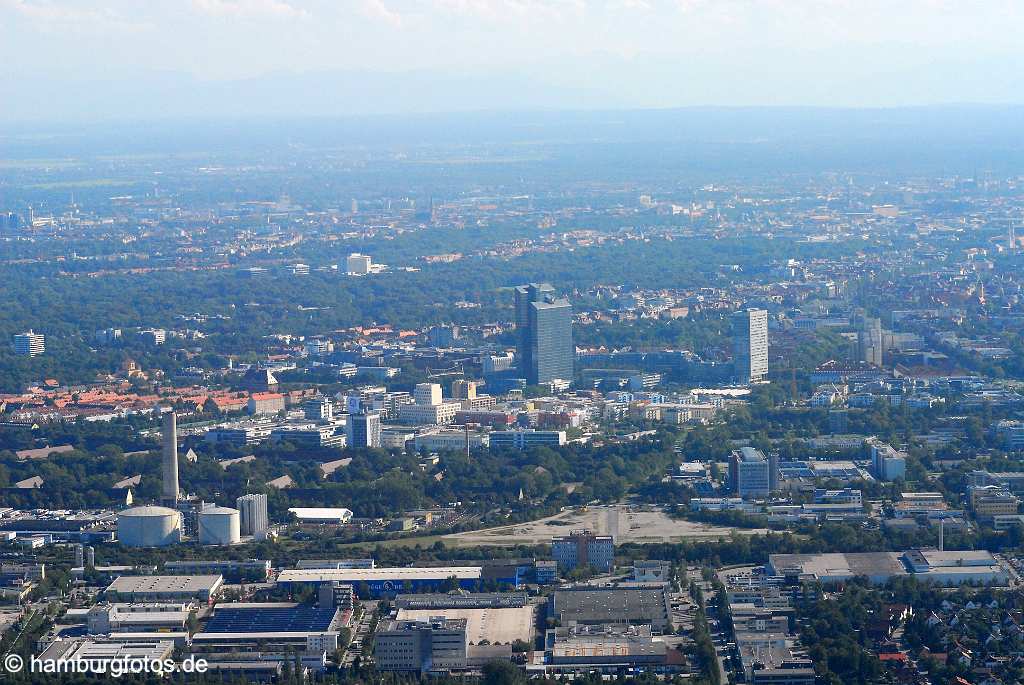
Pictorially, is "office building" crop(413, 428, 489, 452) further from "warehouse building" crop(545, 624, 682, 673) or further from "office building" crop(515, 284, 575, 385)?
"warehouse building" crop(545, 624, 682, 673)

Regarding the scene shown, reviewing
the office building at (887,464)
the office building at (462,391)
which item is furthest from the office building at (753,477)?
the office building at (462,391)

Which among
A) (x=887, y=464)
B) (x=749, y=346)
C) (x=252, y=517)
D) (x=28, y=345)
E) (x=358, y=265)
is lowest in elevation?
(x=358, y=265)

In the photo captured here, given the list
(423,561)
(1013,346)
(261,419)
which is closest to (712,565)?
(423,561)

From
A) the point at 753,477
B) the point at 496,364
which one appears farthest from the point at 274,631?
the point at 496,364

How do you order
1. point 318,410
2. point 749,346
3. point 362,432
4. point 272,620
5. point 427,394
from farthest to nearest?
1. point 749,346
2. point 427,394
3. point 318,410
4. point 362,432
5. point 272,620

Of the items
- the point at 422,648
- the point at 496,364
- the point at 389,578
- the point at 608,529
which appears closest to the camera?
the point at 422,648

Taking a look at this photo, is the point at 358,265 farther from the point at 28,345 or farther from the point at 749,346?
the point at 749,346

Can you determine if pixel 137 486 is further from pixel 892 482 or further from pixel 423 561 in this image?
pixel 892 482
